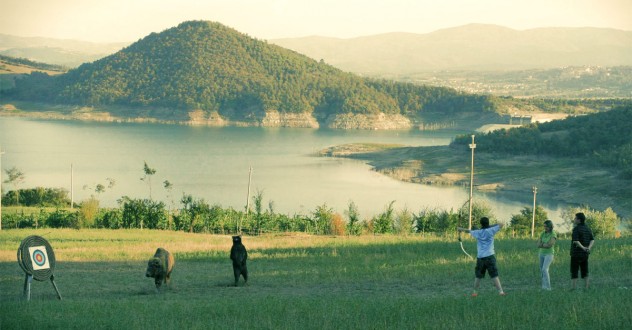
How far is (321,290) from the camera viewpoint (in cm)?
1484

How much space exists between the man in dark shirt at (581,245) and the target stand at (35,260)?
29.2 ft

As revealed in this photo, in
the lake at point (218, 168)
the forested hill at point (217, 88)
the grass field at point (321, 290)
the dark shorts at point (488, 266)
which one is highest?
the forested hill at point (217, 88)

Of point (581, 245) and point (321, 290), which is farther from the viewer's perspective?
point (321, 290)

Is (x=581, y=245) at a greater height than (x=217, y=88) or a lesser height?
lesser

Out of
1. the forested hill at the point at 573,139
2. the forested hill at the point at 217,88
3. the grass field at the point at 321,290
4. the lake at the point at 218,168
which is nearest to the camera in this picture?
the grass field at the point at 321,290

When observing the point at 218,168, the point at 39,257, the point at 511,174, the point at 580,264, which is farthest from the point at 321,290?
the point at 218,168

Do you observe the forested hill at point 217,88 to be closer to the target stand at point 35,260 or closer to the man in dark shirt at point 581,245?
the man in dark shirt at point 581,245

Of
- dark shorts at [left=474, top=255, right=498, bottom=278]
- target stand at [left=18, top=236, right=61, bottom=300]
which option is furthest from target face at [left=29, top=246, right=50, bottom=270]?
dark shorts at [left=474, top=255, right=498, bottom=278]

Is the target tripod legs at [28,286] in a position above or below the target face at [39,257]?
below

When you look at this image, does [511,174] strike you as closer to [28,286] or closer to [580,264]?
[580,264]

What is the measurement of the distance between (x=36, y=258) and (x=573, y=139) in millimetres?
74463

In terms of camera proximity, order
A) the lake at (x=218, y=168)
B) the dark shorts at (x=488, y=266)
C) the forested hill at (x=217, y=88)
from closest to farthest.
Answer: the dark shorts at (x=488, y=266) < the lake at (x=218, y=168) < the forested hill at (x=217, y=88)

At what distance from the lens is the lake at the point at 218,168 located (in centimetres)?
5906

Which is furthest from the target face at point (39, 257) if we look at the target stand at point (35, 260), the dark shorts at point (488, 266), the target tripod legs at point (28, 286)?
the dark shorts at point (488, 266)
